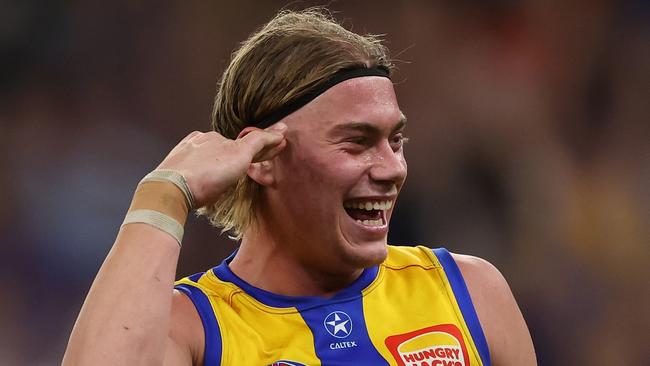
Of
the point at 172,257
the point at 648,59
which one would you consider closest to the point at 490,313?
the point at 172,257

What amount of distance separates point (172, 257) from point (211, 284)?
0.47m

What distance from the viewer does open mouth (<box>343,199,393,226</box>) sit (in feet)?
9.04

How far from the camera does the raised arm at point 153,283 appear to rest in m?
2.28

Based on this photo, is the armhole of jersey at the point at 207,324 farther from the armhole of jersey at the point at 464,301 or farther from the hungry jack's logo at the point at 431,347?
the armhole of jersey at the point at 464,301

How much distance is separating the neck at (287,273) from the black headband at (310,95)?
0.35 m

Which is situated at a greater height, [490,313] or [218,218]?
[218,218]

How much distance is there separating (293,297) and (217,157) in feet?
1.66

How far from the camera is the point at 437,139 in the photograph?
5656 mm

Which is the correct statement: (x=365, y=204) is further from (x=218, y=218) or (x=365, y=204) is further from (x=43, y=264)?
(x=43, y=264)

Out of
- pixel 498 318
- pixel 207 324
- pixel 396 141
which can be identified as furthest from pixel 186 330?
pixel 498 318

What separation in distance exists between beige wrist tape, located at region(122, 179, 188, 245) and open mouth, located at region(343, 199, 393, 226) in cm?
50

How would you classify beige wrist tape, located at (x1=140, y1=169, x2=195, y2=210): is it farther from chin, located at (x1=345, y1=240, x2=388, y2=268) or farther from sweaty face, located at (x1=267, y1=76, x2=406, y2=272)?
chin, located at (x1=345, y1=240, x2=388, y2=268)

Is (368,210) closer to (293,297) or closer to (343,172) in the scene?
(343,172)

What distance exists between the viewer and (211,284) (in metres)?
2.89
